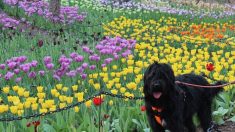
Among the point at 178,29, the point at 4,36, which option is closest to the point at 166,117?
the point at 4,36

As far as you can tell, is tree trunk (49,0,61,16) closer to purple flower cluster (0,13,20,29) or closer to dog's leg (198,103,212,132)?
purple flower cluster (0,13,20,29)

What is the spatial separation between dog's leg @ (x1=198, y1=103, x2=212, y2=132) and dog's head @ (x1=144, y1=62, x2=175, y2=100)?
130cm

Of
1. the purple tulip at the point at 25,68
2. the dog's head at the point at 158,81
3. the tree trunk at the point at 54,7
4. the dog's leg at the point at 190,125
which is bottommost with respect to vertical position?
the dog's leg at the point at 190,125

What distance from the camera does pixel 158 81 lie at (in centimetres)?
410

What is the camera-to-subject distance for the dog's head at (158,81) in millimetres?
4105

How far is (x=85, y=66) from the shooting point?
271 inches

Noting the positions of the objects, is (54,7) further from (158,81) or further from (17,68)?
(158,81)

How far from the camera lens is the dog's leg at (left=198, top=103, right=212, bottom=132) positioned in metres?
5.41

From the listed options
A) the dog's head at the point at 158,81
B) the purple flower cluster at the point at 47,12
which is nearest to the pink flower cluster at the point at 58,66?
the dog's head at the point at 158,81

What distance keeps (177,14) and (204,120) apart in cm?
961

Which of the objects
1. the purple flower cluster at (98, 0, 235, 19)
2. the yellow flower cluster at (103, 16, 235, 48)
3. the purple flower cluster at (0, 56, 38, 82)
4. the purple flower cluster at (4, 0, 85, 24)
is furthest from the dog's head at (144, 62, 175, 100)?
the purple flower cluster at (98, 0, 235, 19)

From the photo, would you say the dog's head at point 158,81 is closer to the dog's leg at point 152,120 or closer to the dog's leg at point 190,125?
the dog's leg at point 152,120

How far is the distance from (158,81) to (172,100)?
0.39m

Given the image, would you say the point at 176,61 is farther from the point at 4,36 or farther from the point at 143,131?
the point at 4,36
